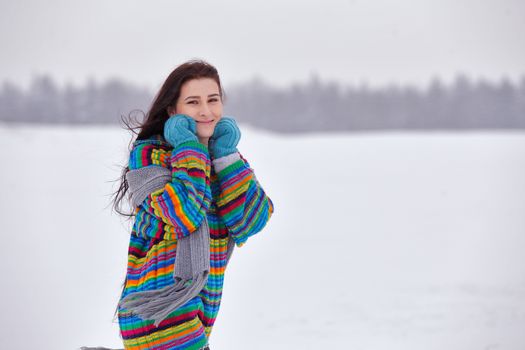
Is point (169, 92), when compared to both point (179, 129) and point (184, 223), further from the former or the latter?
point (184, 223)

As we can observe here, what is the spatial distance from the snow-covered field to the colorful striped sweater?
475 mm

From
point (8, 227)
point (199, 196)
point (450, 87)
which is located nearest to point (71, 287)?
point (8, 227)

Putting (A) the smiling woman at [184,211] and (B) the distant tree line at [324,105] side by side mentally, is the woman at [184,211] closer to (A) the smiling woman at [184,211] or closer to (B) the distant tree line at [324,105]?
(A) the smiling woman at [184,211]

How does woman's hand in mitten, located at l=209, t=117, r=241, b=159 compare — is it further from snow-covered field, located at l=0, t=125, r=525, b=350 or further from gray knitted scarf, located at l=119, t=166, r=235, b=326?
snow-covered field, located at l=0, t=125, r=525, b=350

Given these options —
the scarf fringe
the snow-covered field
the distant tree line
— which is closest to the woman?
the scarf fringe

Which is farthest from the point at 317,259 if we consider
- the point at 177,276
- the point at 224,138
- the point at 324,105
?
the point at 324,105

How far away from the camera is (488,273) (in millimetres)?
6332

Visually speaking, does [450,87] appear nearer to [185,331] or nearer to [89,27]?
[89,27]

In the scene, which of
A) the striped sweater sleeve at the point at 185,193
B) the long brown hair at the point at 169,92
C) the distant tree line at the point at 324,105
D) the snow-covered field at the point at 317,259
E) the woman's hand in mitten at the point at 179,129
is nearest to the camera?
the striped sweater sleeve at the point at 185,193

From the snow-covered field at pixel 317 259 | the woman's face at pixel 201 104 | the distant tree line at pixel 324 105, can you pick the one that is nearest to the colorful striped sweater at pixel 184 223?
the woman's face at pixel 201 104

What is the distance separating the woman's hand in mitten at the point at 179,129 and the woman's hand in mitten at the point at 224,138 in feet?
0.32

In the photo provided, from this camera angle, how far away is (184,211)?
1.76m

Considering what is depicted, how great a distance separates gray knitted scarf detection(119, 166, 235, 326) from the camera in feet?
5.84

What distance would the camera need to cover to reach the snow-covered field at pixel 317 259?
4.53 metres
